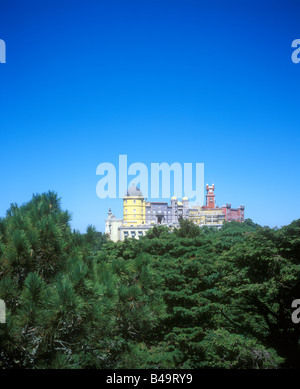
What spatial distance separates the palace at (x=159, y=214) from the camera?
55.9m

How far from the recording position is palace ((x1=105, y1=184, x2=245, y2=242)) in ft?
184

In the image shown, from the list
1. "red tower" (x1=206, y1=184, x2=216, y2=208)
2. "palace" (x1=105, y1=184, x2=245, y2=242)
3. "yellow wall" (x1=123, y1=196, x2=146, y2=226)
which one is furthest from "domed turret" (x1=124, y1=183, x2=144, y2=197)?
"red tower" (x1=206, y1=184, x2=216, y2=208)

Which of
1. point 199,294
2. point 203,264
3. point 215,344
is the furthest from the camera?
point 203,264

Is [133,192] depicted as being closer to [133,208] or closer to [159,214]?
[133,208]

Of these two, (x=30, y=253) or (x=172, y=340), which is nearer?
(x=30, y=253)

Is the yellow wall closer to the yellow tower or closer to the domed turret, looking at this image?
the yellow tower

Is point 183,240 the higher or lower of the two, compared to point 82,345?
higher

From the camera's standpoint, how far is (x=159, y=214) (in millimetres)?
60625

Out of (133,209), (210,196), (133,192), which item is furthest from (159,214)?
(210,196)

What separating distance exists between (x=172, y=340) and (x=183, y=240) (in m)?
5.96

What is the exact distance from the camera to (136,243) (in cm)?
1833
